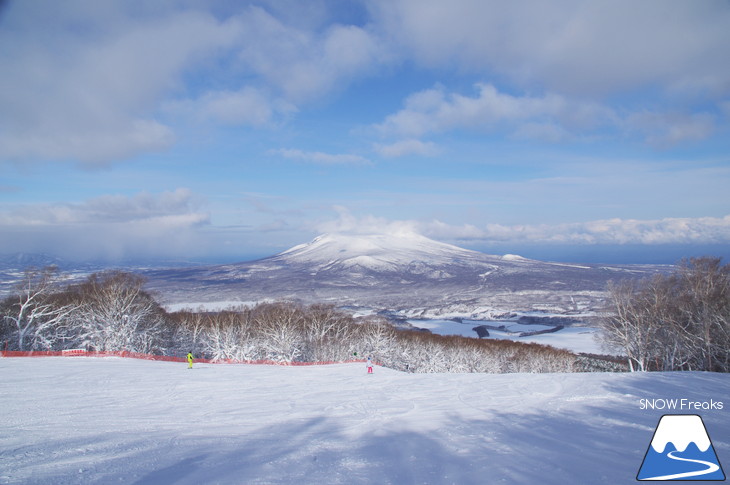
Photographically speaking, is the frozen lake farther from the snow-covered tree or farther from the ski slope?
the snow-covered tree

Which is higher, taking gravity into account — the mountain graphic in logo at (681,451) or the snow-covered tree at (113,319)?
the mountain graphic in logo at (681,451)

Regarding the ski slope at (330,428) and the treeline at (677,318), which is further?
the treeline at (677,318)

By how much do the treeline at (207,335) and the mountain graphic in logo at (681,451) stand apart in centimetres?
3551

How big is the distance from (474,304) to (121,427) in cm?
15193

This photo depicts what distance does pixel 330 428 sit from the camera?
32.6 feet

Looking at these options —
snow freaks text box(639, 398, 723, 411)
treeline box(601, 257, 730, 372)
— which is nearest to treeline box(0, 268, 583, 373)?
treeline box(601, 257, 730, 372)

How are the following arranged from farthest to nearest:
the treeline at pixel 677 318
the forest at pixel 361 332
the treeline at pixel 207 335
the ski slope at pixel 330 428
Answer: the treeline at pixel 207 335 < the forest at pixel 361 332 < the treeline at pixel 677 318 < the ski slope at pixel 330 428

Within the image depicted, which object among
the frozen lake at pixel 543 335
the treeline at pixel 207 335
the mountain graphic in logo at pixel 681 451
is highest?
the mountain graphic in logo at pixel 681 451

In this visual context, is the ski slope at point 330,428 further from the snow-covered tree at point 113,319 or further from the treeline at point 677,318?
the snow-covered tree at point 113,319

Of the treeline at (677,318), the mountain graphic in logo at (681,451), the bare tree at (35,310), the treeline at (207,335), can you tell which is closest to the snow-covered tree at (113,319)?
the treeline at (207,335)

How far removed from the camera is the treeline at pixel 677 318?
2520cm

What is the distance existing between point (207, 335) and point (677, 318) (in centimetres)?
4640

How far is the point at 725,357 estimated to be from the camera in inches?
974

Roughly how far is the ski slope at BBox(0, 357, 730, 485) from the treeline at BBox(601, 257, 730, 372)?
1263 cm
